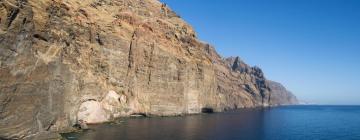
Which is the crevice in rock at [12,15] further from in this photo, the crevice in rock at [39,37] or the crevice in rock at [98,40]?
the crevice in rock at [98,40]

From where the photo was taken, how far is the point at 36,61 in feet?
162

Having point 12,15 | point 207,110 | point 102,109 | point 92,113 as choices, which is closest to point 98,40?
point 102,109

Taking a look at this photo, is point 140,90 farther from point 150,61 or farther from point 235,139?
point 235,139

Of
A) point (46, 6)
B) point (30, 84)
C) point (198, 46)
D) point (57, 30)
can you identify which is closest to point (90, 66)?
point (57, 30)

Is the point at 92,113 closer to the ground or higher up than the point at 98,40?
closer to the ground

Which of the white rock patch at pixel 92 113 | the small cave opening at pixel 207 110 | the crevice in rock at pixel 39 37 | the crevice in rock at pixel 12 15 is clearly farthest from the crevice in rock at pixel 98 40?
the small cave opening at pixel 207 110

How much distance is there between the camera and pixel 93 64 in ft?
307

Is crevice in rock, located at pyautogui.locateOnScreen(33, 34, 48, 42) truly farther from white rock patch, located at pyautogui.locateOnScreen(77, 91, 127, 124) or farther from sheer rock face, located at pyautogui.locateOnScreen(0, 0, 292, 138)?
white rock patch, located at pyautogui.locateOnScreen(77, 91, 127, 124)

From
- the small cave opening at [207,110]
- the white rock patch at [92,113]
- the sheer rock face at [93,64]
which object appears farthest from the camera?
the small cave opening at [207,110]

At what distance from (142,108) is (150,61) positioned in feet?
53.6

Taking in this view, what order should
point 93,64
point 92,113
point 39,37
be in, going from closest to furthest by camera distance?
point 39,37, point 92,113, point 93,64

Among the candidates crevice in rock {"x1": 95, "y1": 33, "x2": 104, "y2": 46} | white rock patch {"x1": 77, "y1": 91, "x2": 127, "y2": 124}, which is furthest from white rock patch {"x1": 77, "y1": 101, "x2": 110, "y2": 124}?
crevice in rock {"x1": 95, "y1": 33, "x2": 104, "y2": 46}

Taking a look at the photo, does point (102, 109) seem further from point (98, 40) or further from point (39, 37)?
point (39, 37)

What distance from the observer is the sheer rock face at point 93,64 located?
45531 mm
